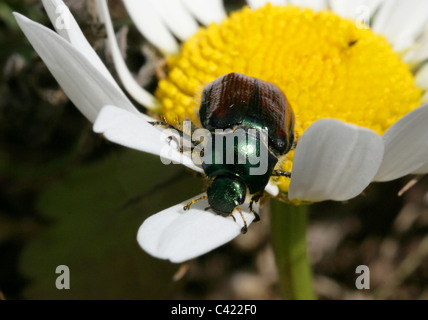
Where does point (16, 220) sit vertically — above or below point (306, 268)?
above

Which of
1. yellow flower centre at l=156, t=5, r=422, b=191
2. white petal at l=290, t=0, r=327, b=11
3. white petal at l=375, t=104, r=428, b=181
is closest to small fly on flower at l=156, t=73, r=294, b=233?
yellow flower centre at l=156, t=5, r=422, b=191

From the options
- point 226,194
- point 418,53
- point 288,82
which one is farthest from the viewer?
point 418,53

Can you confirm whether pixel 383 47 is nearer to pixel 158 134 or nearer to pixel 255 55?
pixel 255 55

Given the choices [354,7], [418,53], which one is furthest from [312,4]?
[418,53]

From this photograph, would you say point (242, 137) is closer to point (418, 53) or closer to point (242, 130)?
point (242, 130)

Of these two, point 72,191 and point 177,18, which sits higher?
point 177,18
